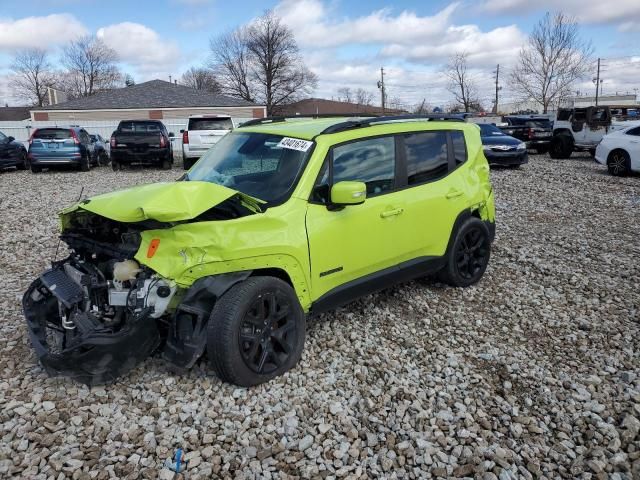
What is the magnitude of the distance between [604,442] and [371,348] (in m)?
1.65

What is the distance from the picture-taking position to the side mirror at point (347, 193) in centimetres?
348

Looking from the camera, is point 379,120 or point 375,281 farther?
point 379,120

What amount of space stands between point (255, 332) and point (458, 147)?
2.85 meters

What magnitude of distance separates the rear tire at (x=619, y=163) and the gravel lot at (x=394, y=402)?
368 inches

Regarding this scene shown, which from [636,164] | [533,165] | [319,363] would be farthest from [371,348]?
[533,165]

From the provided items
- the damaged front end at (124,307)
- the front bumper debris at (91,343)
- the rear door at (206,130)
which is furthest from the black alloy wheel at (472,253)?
the rear door at (206,130)

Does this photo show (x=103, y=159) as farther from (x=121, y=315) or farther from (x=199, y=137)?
(x=121, y=315)

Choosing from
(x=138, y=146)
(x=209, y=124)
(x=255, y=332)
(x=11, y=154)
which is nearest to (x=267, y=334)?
(x=255, y=332)

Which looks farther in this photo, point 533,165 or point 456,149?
point 533,165

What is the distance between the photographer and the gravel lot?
275cm

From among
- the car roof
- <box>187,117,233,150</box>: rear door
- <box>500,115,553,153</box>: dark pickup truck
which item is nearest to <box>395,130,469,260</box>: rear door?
the car roof

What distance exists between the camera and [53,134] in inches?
604

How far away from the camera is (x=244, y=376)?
10.6 ft

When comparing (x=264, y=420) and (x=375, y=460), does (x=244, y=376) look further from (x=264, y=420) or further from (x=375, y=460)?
(x=375, y=460)
